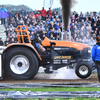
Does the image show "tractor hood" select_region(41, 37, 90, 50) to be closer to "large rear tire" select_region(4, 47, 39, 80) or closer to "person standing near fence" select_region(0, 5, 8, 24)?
"large rear tire" select_region(4, 47, 39, 80)

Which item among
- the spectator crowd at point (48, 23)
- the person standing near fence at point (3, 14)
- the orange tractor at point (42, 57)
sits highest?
the person standing near fence at point (3, 14)

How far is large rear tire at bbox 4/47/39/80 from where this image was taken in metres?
6.94

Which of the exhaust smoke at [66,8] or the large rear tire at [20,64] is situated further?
the exhaust smoke at [66,8]

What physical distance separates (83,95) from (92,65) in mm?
3468

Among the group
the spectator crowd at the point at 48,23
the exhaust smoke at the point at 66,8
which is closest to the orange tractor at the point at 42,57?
the exhaust smoke at the point at 66,8

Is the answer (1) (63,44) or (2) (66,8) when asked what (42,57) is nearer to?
(1) (63,44)

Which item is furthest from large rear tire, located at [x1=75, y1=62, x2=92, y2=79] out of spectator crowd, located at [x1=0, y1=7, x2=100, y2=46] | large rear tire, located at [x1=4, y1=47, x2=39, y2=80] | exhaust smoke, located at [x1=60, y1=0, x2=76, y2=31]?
spectator crowd, located at [x1=0, y1=7, x2=100, y2=46]

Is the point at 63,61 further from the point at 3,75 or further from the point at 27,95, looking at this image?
the point at 27,95

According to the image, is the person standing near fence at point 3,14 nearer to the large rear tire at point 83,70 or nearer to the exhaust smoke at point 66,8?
the exhaust smoke at point 66,8

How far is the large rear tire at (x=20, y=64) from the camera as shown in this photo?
6.94 meters

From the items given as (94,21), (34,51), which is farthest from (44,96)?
(94,21)

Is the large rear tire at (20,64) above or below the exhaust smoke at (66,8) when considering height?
below

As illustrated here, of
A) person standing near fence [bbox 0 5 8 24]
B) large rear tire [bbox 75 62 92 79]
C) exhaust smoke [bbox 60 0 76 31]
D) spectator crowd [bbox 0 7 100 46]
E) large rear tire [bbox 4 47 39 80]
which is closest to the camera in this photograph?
large rear tire [bbox 4 47 39 80]

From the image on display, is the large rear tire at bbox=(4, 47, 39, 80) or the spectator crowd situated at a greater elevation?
the spectator crowd
